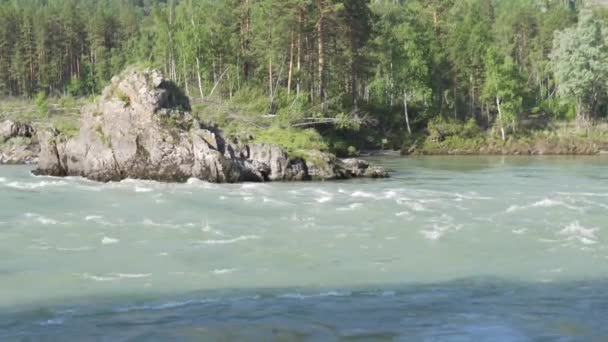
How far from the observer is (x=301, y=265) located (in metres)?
14.2

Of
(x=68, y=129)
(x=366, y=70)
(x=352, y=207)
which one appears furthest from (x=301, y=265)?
(x=366, y=70)

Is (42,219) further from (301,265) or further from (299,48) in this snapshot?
(299,48)

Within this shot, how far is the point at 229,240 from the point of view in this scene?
16734mm

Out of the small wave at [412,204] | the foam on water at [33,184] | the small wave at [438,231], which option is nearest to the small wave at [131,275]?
the small wave at [438,231]

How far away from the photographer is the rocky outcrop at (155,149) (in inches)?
1151

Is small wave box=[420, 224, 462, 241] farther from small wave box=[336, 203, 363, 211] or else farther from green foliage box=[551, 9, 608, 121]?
green foliage box=[551, 9, 608, 121]

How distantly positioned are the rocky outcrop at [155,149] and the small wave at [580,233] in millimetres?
14553

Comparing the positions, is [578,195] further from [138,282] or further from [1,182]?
[1,182]

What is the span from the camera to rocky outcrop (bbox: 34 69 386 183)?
29.2 m

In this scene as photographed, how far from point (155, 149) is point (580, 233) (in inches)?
708

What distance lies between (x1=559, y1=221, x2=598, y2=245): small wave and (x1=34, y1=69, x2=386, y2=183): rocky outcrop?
14.6m

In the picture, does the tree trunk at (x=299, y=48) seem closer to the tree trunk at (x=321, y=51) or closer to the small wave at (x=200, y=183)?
the tree trunk at (x=321, y=51)

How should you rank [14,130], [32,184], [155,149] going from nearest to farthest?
[32,184] → [155,149] → [14,130]

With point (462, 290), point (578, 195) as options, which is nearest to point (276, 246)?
point (462, 290)
